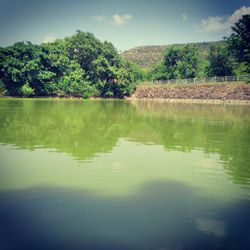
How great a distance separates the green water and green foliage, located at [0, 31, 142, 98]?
48801 millimetres

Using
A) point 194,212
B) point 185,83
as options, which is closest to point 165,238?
point 194,212

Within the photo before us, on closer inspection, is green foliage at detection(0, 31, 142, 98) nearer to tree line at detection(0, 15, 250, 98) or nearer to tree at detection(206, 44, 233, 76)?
tree line at detection(0, 15, 250, 98)

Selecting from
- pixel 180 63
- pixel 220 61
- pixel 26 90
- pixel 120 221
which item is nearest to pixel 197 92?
pixel 220 61

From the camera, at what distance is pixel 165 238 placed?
521cm

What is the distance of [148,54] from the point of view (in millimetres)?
178125

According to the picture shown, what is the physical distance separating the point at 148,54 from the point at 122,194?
176138 millimetres

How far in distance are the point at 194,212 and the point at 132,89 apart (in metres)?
67.0

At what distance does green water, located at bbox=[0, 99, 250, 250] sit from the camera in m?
5.22

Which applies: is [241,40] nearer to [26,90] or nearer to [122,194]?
[26,90]

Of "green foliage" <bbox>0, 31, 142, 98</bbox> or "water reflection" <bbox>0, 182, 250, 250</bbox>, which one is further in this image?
"green foliage" <bbox>0, 31, 142, 98</bbox>

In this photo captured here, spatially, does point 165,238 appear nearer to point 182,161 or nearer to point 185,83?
point 182,161

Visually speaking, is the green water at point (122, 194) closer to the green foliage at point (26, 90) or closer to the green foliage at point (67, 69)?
the green foliage at point (26, 90)

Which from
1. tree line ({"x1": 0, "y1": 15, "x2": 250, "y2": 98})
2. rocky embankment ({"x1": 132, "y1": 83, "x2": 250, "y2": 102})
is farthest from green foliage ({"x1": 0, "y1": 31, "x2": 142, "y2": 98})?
rocky embankment ({"x1": 132, "y1": 83, "x2": 250, "y2": 102})

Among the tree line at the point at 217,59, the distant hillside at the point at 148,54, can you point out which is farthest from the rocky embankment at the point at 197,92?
the distant hillside at the point at 148,54
